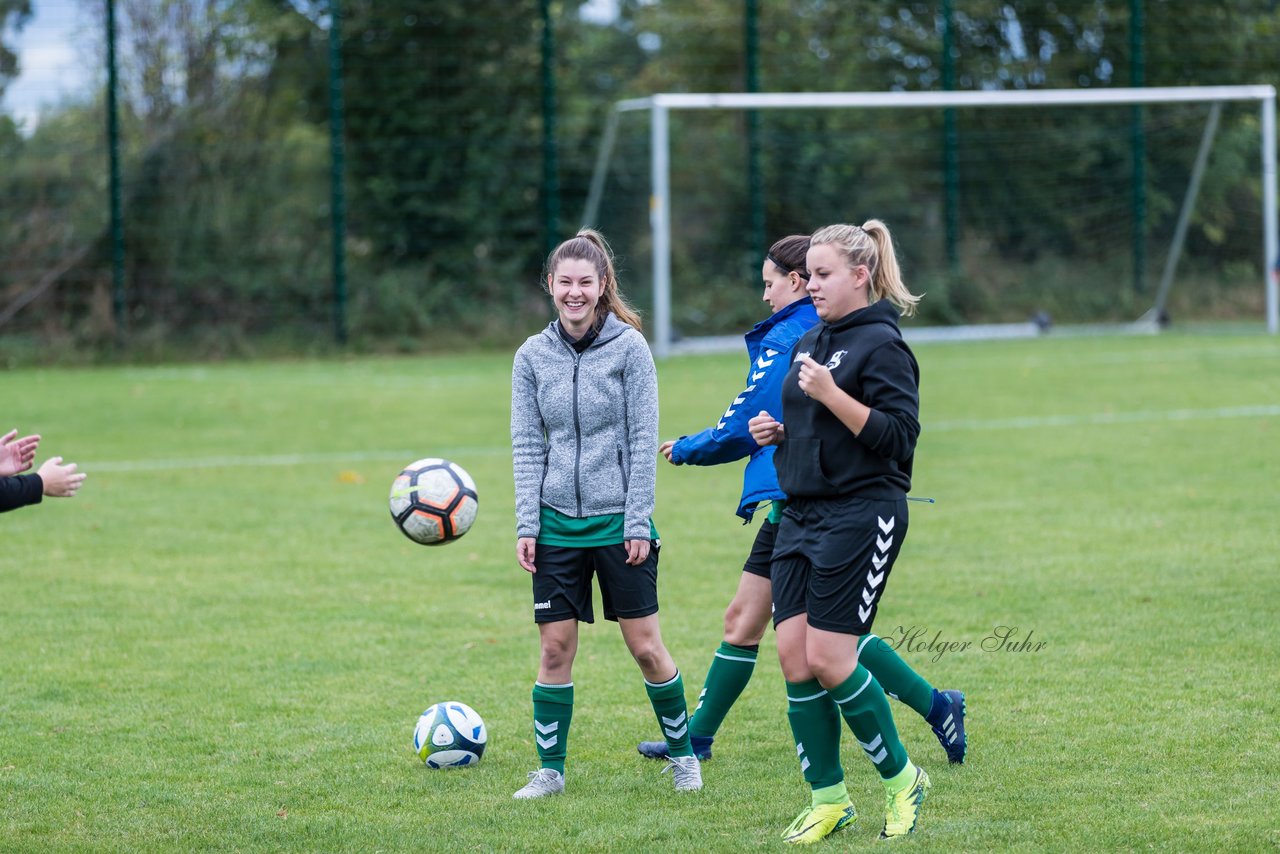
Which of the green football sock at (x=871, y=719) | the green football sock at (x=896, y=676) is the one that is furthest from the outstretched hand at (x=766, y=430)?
the green football sock at (x=896, y=676)

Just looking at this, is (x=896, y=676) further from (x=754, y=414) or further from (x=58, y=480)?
(x=58, y=480)

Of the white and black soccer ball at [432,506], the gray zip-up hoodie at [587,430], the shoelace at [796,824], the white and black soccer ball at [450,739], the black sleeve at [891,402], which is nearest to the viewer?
the black sleeve at [891,402]

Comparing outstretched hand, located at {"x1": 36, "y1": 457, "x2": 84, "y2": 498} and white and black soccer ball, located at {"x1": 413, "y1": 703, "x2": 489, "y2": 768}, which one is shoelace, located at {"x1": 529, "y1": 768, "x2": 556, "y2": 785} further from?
outstretched hand, located at {"x1": 36, "y1": 457, "x2": 84, "y2": 498}

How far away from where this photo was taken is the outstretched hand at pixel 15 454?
177 inches

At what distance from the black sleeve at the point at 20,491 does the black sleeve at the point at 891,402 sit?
2.34m

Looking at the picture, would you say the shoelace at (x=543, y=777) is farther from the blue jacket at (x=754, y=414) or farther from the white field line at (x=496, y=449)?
the white field line at (x=496, y=449)

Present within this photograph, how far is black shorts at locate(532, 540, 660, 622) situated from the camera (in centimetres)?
481

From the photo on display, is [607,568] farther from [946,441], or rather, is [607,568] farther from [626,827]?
[946,441]

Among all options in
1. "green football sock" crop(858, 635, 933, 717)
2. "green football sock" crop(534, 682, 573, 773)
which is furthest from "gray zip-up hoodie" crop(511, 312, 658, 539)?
"green football sock" crop(858, 635, 933, 717)

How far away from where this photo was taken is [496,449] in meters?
12.7

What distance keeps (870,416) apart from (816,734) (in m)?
0.94

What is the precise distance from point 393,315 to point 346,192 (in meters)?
1.92

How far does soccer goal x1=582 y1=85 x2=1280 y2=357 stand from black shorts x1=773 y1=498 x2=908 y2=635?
17804mm

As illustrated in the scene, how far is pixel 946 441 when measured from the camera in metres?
12.7
